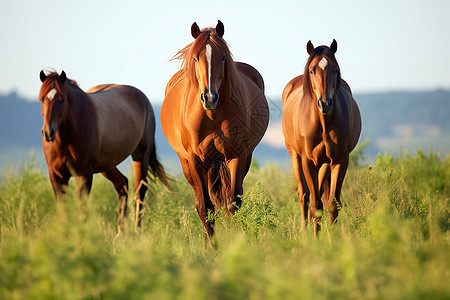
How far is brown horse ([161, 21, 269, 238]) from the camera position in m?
5.84

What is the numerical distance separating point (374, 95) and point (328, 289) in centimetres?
14235

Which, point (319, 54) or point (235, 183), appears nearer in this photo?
point (235, 183)

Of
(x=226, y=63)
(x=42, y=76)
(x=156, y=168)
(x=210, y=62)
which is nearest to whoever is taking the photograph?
(x=210, y=62)

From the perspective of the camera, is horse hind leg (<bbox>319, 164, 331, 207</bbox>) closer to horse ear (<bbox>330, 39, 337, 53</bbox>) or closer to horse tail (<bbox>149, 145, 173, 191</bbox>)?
horse ear (<bbox>330, 39, 337, 53</bbox>)

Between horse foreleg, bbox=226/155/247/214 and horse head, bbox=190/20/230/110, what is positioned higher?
horse head, bbox=190/20/230/110

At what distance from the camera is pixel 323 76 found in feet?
20.2

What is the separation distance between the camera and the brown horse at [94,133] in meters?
6.70

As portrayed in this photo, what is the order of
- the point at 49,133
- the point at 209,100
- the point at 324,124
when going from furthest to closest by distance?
the point at 324,124 → the point at 49,133 → the point at 209,100

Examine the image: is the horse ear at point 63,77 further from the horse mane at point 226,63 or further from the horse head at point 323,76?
the horse head at point 323,76

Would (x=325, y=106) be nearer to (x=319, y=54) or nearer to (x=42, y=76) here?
(x=319, y=54)

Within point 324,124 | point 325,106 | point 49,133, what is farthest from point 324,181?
point 49,133

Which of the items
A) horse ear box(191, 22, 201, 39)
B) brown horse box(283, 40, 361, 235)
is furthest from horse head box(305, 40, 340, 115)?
horse ear box(191, 22, 201, 39)

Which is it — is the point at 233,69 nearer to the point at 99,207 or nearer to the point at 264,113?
the point at 264,113

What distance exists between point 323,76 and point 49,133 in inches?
139
